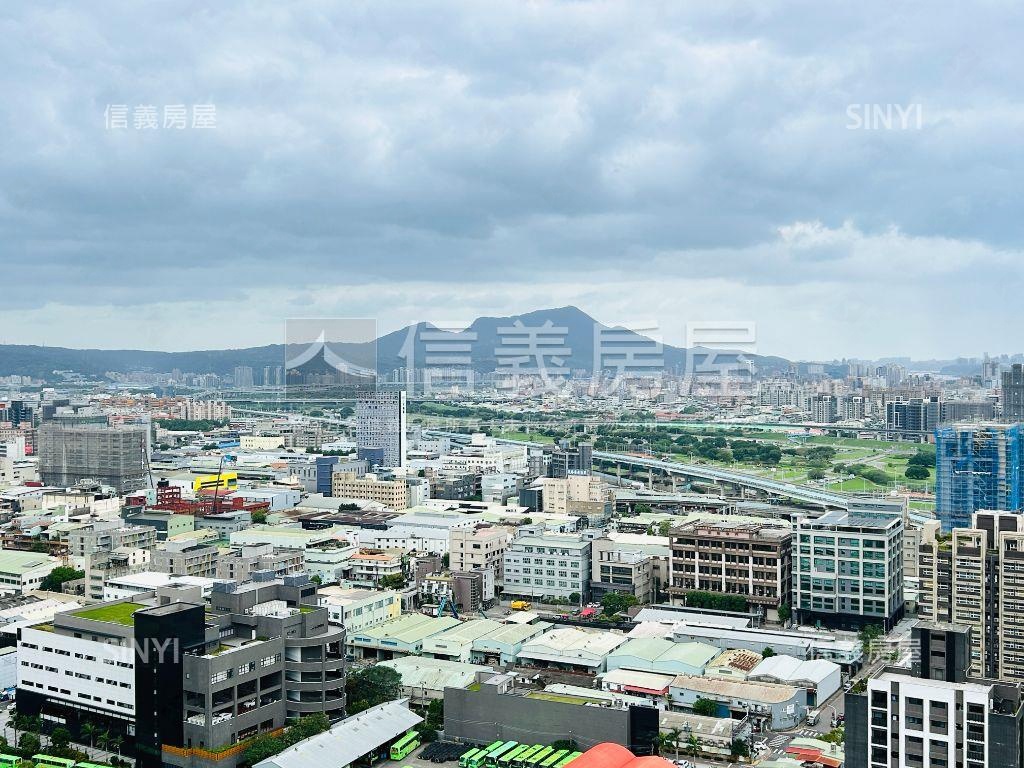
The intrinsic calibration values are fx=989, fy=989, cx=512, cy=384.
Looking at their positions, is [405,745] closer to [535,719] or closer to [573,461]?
[535,719]

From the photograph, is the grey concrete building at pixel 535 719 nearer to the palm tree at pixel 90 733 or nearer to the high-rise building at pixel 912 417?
the palm tree at pixel 90 733

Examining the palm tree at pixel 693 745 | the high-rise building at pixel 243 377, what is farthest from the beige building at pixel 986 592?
the high-rise building at pixel 243 377

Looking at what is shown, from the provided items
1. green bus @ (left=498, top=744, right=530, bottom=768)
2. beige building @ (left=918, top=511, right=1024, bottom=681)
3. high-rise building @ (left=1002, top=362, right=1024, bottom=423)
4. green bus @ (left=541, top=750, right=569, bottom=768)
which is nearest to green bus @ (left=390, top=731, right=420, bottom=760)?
green bus @ (left=498, top=744, right=530, bottom=768)

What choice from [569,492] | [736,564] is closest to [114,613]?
[736,564]

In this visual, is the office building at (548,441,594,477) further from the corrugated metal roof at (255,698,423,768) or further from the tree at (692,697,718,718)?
the corrugated metal roof at (255,698,423,768)

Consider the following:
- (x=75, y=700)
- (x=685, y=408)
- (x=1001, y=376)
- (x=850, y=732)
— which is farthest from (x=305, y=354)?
(x=850, y=732)
